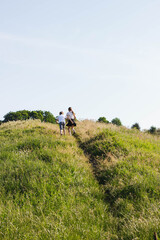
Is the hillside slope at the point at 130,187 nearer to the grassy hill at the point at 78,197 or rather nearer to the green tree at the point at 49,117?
the grassy hill at the point at 78,197

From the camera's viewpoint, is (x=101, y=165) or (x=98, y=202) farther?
(x=101, y=165)

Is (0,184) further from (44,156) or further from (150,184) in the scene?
(150,184)

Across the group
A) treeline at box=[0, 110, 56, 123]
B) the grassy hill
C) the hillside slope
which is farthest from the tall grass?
treeline at box=[0, 110, 56, 123]

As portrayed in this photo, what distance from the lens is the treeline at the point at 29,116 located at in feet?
191

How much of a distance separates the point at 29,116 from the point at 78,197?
58848mm

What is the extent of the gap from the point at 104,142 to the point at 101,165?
8.92 feet

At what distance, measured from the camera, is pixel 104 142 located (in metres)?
10.9

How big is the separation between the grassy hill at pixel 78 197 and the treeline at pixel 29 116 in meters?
51.8

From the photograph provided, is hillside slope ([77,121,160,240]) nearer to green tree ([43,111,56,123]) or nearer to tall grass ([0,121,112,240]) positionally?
tall grass ([0,121,112,240])

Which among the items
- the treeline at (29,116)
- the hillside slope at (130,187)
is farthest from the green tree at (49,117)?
the hillside slope at (130,187)

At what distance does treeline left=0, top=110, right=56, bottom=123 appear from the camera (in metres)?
58.3

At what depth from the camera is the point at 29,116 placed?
204 ft

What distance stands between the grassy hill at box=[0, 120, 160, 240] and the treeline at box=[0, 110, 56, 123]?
51.8 metres

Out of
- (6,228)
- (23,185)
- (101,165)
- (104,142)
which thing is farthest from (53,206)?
(104,142)
